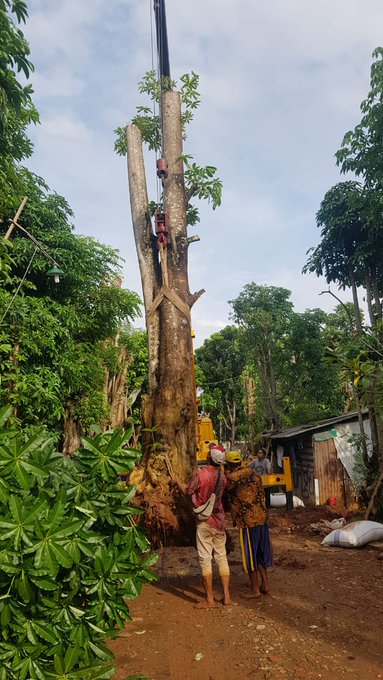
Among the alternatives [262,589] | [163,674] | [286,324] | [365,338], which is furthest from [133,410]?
[163,674]

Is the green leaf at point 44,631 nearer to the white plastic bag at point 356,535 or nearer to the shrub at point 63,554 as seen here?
the shrub at point 63,554

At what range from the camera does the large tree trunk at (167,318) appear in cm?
699

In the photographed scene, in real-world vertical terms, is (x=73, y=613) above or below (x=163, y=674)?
above

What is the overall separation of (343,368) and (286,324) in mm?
13182

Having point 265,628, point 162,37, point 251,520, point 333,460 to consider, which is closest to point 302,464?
point 333,460

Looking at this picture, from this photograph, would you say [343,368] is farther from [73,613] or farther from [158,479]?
[73,613]

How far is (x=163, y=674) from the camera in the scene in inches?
148

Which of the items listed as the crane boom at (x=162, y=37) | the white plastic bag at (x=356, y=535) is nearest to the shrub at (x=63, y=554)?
the white plastic bag at (x=356, y=535)

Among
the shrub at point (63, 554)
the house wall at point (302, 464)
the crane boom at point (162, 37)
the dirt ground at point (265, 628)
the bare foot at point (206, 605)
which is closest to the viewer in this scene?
the shrub at point (63, 554)

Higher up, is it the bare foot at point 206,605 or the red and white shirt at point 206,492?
the red and white shirt at point 206,492

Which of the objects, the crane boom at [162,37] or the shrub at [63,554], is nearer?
the shrub at [63,554]

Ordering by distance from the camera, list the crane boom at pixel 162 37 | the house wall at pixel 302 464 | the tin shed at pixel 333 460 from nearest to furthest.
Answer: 1. the crane boom at pixel 162 37
2. the tin shed at pixel 333 460
3. the house wall at pixel 302 464

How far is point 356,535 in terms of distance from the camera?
25.5 ft

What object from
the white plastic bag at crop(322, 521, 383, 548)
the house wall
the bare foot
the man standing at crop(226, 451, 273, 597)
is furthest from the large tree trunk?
the house wall
